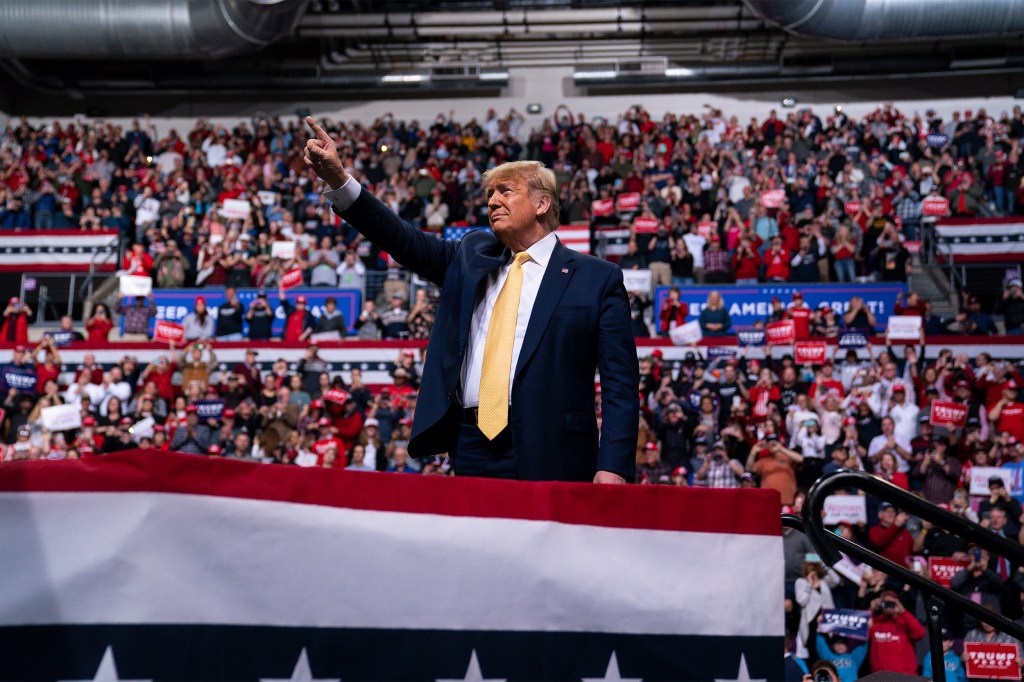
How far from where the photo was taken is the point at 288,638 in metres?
1.96

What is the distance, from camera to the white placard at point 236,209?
59.3ft

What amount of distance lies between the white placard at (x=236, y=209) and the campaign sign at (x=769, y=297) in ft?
24.1

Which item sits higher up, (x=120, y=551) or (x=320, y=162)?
(x=320, y=162)

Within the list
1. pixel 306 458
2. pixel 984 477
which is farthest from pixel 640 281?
pixel 984 477

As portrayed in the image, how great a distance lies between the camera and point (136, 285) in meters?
16.0

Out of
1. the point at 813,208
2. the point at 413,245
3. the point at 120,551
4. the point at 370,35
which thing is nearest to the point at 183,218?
the point at 370,35

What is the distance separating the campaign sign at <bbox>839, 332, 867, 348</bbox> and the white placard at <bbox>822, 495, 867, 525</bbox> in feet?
12.8

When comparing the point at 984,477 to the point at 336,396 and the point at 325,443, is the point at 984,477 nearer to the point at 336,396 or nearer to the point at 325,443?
the point at 325,443

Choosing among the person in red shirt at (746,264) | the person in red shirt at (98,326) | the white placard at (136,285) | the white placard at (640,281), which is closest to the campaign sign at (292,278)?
the white placard at (136,285)

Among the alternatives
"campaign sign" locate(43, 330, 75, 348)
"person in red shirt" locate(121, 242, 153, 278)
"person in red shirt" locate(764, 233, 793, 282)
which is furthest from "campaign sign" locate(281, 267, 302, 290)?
"person in red shirt" locate(764, 233, 793, 282)

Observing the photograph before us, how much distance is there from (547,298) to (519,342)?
0.16 metres

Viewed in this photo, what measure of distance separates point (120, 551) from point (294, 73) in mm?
25002

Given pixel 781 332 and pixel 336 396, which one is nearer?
pixel 336 396

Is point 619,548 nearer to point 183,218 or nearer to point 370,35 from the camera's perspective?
point 183,218
